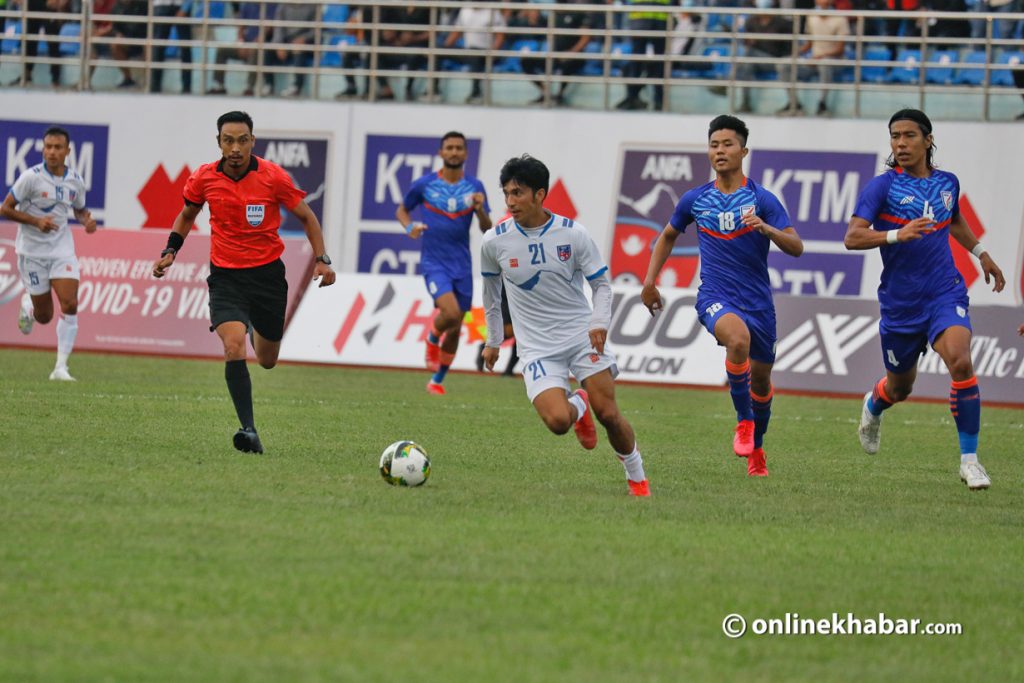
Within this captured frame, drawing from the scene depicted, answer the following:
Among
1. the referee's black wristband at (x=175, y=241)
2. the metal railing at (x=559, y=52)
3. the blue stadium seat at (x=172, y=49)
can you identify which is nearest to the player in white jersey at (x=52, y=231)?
the referee's black wristband at (x=175, y=241)

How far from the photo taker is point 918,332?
11.2m

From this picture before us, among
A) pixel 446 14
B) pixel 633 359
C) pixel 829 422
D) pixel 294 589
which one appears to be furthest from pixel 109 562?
pixel 446 14

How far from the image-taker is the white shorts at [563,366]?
9852 mm

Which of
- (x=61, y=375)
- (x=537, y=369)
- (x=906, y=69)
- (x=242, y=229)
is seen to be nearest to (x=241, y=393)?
(x=242, y=229)

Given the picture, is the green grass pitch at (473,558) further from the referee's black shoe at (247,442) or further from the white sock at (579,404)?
the white sock at (579,404)

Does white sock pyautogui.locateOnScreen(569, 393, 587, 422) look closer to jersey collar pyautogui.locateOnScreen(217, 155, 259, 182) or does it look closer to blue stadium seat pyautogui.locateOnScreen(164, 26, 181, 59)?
jersey collar pyautogui.locateOnScreen(217, 155, 259, 182)

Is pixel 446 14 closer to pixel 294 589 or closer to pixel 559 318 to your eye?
pixel 559 318

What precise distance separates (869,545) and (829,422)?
881 cm

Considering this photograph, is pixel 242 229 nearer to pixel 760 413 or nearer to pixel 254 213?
pixel 254 213

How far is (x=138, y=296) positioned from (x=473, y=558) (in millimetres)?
17082

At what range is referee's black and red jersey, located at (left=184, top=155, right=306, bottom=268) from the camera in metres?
12.0

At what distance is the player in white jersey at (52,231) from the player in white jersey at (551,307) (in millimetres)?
9184

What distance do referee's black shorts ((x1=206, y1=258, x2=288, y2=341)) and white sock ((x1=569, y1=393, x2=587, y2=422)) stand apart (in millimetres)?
2705

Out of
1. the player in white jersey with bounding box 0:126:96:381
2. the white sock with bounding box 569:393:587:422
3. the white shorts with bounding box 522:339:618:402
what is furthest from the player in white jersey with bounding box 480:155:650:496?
the player in white jersey with bounding box 0:126:96:381
